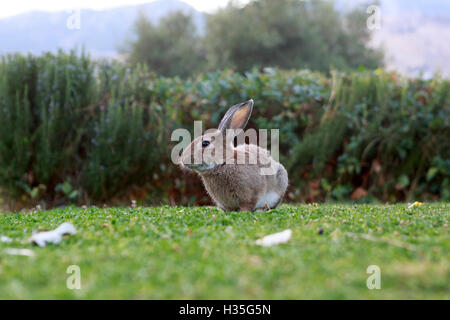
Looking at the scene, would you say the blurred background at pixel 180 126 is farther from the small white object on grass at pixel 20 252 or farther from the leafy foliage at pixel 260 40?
the leafy foliage at pixel 260 40

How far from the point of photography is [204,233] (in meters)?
3.40

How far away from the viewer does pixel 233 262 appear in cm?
252

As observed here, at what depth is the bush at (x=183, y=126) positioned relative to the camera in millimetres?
7203

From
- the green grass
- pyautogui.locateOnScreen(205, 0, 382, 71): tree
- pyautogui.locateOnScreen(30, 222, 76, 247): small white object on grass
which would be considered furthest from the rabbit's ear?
pyautogui.locateOnScreen(205, 0, 382, 71): tree

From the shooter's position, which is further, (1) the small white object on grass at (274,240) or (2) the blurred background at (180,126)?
(2) the blurred background at (180,126)

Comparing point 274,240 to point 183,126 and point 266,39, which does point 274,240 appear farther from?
point 266,39

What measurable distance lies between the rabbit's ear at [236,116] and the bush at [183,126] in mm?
2877

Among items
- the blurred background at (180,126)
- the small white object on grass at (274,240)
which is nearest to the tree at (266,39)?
the blurred background at (180,126)

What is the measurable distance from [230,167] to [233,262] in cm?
227

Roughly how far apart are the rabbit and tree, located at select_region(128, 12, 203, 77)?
71.6 ft

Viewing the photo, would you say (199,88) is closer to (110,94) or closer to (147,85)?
(147,85)

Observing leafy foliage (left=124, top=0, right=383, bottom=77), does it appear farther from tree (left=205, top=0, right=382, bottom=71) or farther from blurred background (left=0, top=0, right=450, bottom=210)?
blurred background (left=0, top=0, right=450, bottom=210)

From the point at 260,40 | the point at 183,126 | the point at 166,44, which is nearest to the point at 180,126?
the point at 183,126

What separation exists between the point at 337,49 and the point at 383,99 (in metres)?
20.5
